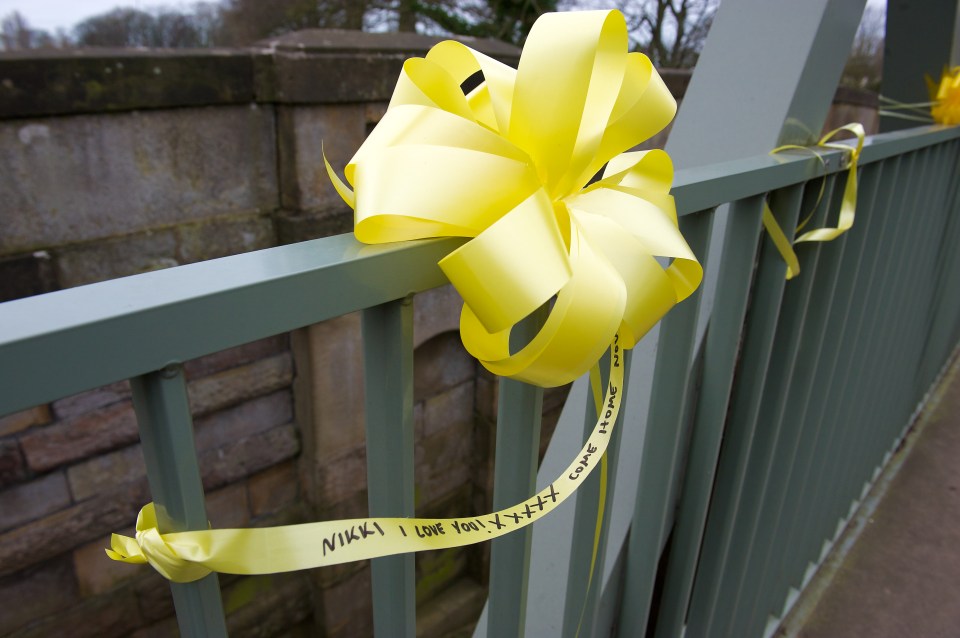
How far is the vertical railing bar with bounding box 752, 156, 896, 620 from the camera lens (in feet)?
4.07

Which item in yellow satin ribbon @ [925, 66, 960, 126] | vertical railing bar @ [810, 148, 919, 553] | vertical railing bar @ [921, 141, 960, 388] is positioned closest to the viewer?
vertical railing bar @ [810, 148, 919, 553]

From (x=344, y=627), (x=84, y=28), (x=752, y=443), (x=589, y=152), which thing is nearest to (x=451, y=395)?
(x=344, y=627)

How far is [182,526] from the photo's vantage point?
432mm

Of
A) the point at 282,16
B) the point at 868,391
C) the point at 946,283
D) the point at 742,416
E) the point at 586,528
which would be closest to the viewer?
the point at 586,528

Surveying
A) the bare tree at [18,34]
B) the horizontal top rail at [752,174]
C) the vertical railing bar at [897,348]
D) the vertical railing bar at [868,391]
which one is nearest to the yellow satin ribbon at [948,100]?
the vertical railing bar at [897,348]

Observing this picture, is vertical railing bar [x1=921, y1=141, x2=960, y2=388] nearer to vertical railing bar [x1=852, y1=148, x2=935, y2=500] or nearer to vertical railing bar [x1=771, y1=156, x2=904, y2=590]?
vertical railing bar [x1=852, y1=148, x2=935, y2=500]

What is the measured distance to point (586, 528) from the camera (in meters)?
0.78

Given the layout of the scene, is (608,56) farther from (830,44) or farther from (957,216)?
(957,216)

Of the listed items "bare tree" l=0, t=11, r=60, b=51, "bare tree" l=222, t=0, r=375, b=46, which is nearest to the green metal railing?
"bare tree" l=0, t=11, r=60, b=51

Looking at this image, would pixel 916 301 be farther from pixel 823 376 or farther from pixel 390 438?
pixel 390 438

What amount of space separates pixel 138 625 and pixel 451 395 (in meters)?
1.83

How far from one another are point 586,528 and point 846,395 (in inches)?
39.7

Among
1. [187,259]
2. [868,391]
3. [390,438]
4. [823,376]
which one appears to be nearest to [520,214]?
[390,438]

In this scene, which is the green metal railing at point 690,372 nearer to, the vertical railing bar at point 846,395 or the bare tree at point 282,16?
the vertical railing bar at point 846,395
